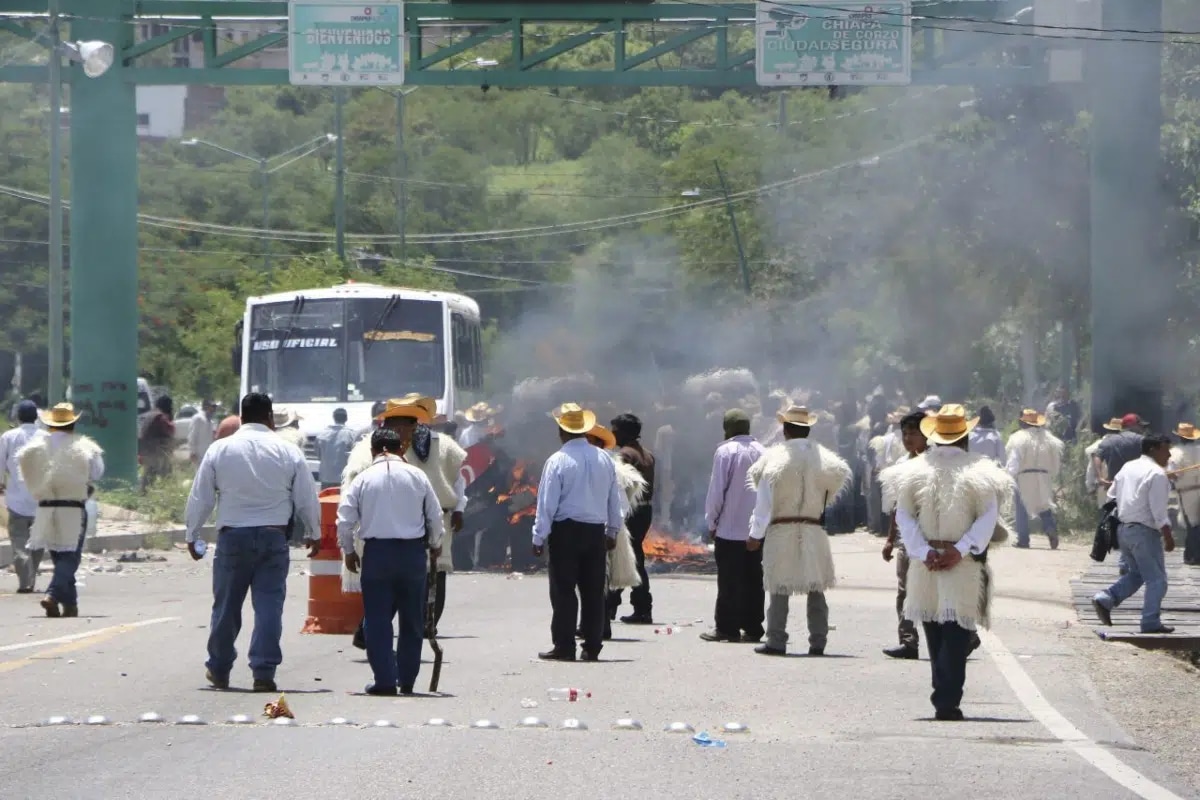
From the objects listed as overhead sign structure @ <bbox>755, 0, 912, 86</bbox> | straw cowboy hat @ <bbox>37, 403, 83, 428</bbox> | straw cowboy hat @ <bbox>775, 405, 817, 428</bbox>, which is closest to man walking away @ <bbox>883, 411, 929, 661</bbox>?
straw cowboy hat @ <bbox>775, 405, 817, 428</bbox>

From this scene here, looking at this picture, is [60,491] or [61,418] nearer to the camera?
[60,491]

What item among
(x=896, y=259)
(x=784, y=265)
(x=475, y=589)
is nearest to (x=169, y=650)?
(x=475, y=589)

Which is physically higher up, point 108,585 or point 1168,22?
point 1168,22

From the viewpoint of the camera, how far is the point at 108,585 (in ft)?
62.1

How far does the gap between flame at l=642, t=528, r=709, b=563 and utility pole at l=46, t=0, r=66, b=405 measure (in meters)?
7.74

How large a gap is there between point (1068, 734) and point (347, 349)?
17.0 meters

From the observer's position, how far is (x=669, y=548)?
22.3 m

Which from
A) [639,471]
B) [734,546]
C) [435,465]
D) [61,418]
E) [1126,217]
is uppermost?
[1126,217]

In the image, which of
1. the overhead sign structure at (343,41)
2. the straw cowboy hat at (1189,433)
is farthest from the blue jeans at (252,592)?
the overhead sign structure at (343,41)

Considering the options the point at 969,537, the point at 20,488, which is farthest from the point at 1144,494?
the point at 20,488

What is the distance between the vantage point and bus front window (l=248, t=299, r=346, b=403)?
25.2 m

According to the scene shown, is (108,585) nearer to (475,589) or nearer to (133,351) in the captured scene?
(475,589)

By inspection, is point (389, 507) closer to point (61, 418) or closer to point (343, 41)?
point (61, 418)

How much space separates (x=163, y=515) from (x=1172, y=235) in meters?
16.1
